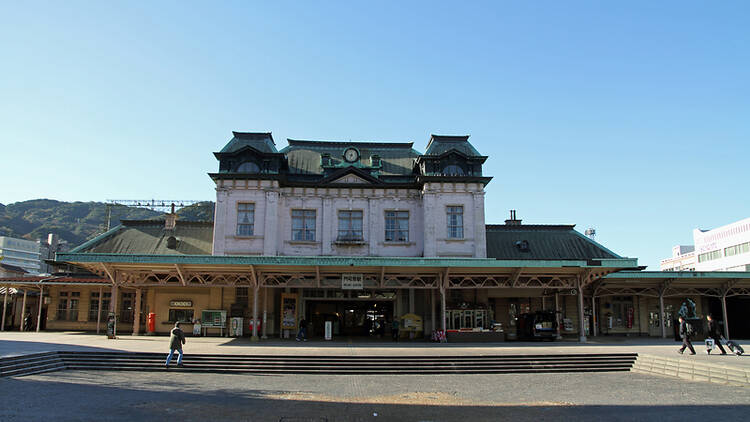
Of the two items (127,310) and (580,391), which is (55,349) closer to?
(127,310)

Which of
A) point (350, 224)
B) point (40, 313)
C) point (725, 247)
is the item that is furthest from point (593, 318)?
point (725, 247)

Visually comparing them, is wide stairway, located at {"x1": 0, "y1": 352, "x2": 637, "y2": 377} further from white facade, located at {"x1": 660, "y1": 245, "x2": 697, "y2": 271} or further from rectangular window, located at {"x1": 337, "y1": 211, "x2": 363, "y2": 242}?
white facade, located at {"x1": 660, "y1": 245, "x2": 697, "y2": 271}

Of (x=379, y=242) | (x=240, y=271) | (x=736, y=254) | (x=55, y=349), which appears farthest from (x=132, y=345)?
(x=736, y=254)

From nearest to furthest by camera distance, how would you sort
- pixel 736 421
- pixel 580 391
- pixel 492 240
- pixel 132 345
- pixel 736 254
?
pixel 736 421 < pixel 580 391 < pixel 132 345 < pixel 492 240 < pixel 736 254

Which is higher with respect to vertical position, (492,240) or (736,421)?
(492,240)

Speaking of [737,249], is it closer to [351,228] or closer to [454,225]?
[454,225]

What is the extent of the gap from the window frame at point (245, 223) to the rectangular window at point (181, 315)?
219 inches

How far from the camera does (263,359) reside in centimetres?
1864

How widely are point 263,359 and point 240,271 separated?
900 centimetres

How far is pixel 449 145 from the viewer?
Answer: 33.3 m

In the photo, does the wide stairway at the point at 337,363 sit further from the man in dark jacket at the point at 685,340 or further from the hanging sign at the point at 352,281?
the hanging sign at the point at 352,281

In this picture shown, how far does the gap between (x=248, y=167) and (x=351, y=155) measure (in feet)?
21.5

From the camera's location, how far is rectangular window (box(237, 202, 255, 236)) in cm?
3108

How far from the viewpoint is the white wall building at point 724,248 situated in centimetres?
6419
